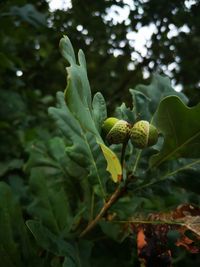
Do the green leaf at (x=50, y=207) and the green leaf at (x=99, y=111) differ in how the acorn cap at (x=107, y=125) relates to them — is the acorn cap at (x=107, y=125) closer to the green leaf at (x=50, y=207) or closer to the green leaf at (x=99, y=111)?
the green leaf at (x=99, y=111)

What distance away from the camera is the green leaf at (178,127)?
3.10 ft

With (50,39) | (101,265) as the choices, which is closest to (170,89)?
(101,265)

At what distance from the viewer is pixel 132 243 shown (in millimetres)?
1358

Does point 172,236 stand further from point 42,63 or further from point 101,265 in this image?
point 42,63

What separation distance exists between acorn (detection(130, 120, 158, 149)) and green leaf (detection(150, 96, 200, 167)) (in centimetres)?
3

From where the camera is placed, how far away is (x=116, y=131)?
3.15 ft

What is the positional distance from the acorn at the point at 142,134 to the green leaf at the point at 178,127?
0.03 metres

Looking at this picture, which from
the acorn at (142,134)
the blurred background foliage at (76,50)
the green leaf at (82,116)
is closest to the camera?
the green leaf at (82,116)

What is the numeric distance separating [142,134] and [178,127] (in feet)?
0.29

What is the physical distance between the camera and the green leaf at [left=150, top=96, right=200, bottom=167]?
3.10ft

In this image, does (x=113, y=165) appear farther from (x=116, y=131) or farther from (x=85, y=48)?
(x=85, y=48)

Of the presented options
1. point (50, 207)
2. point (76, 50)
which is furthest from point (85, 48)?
point (50, 207)

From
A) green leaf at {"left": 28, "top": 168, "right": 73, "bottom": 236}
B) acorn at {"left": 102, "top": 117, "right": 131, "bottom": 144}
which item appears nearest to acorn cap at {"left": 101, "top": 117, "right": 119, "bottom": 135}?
acorn at {"left": 102, "top": 117, "right": 131, "bottom": 144}

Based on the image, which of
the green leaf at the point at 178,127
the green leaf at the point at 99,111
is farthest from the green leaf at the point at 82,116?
the green leaf at the point at 178,127
